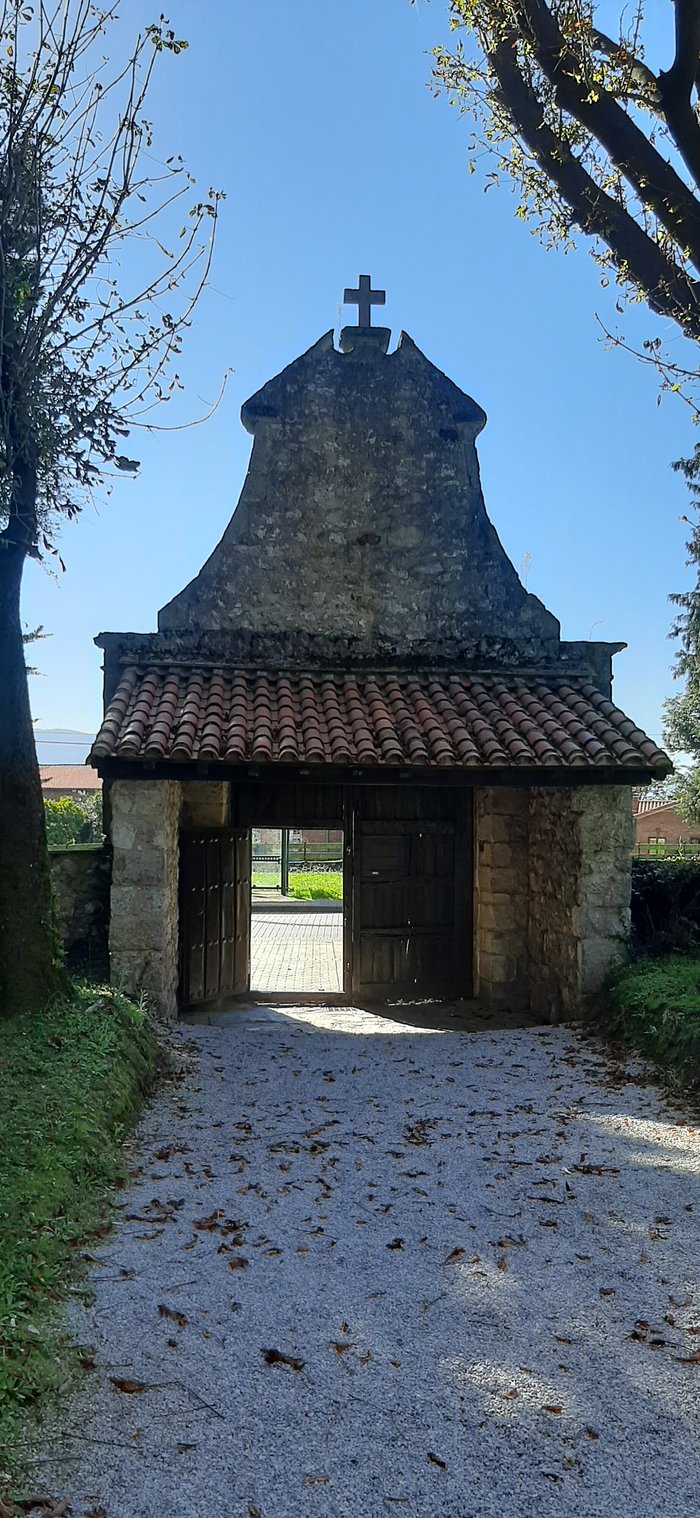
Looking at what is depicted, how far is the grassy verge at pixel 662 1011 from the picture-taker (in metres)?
7.19

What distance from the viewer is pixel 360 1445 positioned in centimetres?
288

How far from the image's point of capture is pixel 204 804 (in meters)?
11.3

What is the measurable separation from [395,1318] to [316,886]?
22878mm

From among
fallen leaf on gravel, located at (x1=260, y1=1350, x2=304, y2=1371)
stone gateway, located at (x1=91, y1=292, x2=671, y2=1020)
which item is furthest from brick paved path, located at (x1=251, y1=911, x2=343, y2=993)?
fallen leaf on gravel, located at (x1=260, y1=1350, x2=304, y2=1371)

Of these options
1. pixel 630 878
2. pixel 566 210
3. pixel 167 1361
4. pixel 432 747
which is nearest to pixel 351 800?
pixel 432 747

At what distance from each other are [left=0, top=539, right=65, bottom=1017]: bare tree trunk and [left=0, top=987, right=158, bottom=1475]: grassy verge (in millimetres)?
270

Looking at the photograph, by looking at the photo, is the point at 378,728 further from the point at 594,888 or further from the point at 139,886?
the point at 139,886

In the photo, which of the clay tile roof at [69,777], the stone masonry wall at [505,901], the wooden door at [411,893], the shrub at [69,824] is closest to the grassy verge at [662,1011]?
the stone masonry wall at [505,901]

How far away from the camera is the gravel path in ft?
9.00

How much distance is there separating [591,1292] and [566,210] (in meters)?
7.13

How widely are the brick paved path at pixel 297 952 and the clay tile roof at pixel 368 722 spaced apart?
15.3ft

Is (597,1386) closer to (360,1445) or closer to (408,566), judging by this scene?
(360,1445)

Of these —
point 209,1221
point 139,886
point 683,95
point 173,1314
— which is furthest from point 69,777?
point 173,1314

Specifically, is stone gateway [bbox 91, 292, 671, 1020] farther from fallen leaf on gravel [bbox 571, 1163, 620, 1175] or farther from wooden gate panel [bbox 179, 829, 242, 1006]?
fallen leaf on gravel [bbox 571, 1163, 620, 1175]
